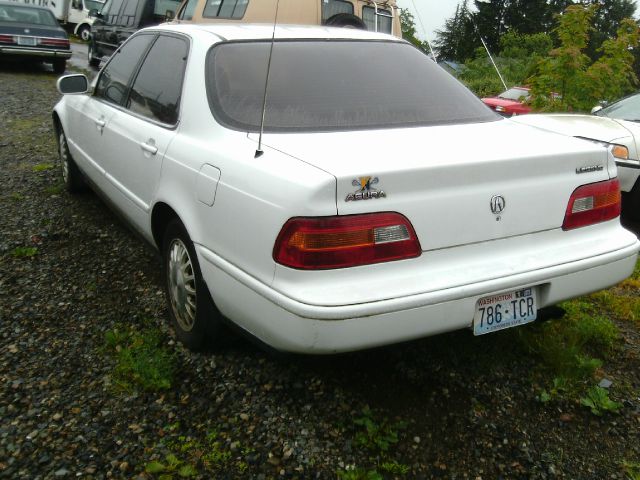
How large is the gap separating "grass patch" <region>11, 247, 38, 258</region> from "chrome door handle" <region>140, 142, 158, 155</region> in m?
1.41

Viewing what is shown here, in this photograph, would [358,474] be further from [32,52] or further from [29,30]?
[29,30]

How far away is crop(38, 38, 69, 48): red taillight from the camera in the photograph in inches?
561

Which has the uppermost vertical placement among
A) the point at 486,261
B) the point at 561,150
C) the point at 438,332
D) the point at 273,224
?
the point at 561,150

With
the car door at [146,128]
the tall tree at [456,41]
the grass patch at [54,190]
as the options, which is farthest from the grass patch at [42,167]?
the tall tree at [456,41]

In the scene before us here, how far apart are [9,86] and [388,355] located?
1155cm

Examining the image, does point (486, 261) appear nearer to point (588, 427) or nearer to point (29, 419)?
point (588, 427)

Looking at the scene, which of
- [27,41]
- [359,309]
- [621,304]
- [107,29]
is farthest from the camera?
[27,41]

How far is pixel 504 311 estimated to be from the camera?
8.34ft

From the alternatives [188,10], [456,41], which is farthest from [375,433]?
[456,41]

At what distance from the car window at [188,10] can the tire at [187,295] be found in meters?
7.74

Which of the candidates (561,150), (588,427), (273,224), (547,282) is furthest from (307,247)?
(588,427)

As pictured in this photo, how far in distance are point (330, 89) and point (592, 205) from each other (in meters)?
1.30

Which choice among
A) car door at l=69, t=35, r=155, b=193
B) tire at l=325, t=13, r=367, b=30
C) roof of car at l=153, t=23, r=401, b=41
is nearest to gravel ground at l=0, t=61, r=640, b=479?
car door at l=69, t=35, r=155, b=193

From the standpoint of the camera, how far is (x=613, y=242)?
112 inches
